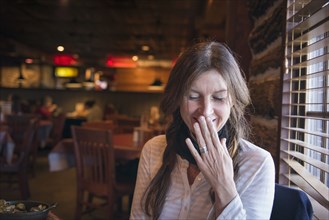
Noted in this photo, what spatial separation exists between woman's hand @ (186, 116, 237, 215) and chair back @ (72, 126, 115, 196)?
2.34 m

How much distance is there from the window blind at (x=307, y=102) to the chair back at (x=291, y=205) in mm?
40

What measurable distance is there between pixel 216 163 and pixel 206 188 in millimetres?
302

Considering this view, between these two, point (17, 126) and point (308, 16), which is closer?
point (308, 16)

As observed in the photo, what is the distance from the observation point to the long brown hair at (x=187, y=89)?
1.30 metres

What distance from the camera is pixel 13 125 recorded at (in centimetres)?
604

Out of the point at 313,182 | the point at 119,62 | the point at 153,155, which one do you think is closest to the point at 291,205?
the point at 313,182

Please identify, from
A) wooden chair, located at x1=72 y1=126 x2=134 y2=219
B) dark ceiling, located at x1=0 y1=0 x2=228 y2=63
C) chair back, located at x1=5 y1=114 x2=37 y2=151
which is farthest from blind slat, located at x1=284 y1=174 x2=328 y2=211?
chair back, located at x1=5 y1=114 x2=37 y2=151

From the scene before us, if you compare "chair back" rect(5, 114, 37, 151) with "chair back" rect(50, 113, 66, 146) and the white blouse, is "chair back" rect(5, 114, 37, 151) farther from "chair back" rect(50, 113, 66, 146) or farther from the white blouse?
the white blouse

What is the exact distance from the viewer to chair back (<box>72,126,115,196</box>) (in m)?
3.45

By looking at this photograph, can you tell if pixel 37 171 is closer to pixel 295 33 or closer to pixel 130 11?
pixel 130 11

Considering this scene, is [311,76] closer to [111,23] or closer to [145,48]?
[111,23]

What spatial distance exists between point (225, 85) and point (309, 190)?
446 mm

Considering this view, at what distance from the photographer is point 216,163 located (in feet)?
3.61

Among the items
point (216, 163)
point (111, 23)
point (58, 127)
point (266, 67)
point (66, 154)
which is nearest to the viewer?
point (216, 163)
